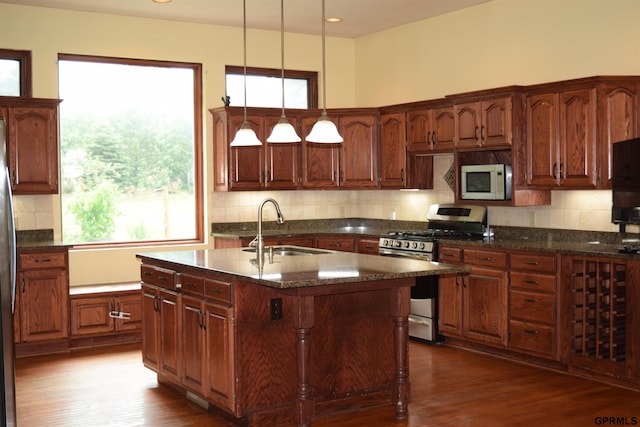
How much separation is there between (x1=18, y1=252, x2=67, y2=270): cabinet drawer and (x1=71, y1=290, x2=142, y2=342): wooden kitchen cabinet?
0.35m

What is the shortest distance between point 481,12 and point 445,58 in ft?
2.07

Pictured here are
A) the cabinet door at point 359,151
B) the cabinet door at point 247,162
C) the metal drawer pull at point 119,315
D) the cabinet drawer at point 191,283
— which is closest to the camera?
the cabinet drawer at point 191,283

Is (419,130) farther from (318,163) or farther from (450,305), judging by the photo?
(450,305)

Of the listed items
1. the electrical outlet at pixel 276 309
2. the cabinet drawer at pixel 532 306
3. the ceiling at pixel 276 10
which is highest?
the ceiling at pixel 276 10

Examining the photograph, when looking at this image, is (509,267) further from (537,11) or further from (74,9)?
(74,9)

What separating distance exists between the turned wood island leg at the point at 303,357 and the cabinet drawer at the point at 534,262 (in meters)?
2.34

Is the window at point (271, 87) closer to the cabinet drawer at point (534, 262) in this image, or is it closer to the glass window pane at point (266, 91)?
the glass window pane at point (266, 91)

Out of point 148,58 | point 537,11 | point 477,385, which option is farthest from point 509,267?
point 148,58

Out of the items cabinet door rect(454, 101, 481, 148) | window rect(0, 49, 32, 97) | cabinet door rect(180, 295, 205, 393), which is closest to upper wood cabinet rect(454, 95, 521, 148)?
cabinet door rect(454, 101, 481, 148)

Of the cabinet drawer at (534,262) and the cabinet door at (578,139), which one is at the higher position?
the cabinet door at (578,139)

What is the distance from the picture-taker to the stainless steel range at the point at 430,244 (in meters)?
7.15

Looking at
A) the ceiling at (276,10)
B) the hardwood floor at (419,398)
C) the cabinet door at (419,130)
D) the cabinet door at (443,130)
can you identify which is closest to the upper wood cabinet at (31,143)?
the ceiling at (276,10)

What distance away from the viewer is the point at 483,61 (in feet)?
24.5

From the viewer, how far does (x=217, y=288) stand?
4.89 metres
